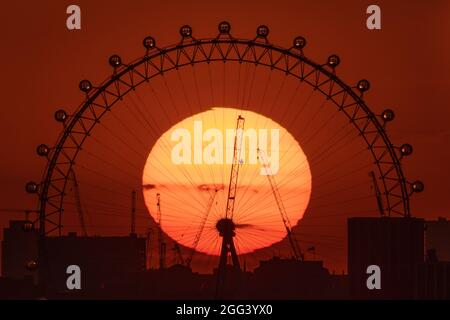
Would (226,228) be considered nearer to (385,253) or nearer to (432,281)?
(385,253)

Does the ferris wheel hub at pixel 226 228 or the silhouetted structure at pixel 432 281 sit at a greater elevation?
the ferris wheel hub at pixel 226 228

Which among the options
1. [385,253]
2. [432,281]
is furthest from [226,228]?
[432,281]

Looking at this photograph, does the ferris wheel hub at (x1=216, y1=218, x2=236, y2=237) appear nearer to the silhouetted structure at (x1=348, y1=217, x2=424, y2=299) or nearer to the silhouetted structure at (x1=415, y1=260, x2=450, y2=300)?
the silhouetted structure at (x1=348, y1=217, x2=424, y2=299)

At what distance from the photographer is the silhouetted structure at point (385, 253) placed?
162375 millimetres

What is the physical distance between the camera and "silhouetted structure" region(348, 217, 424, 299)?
533 ft

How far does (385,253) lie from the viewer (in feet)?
543

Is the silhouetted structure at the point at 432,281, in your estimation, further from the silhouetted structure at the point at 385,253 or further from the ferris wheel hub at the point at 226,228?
the ferris wheel hub at the point at 226,228

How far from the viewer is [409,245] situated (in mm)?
162875

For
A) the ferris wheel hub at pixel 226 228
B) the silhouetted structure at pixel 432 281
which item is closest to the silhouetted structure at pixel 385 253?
the silhouetted structure at pixel 432 281
